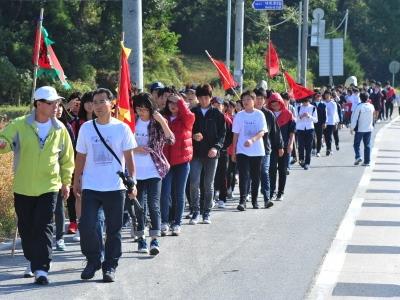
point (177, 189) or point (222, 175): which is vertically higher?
point (177, 189)

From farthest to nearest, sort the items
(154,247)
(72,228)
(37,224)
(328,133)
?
1. (328,133)
2. (72,228)
3. (154,247)
4. (37,224)

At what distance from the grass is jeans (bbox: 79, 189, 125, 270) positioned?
8.69ft

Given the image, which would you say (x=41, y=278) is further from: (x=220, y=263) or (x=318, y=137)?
(x=318, y=137)

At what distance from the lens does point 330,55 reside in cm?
3703

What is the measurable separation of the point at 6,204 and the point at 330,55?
2644 cm

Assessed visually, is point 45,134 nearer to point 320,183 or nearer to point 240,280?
point 240,280

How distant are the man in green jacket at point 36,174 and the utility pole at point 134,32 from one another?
17.9ft

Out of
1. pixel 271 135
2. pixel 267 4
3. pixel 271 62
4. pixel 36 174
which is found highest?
pixel 267 4

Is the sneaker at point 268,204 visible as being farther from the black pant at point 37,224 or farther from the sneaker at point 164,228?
the black pant at point 37,224

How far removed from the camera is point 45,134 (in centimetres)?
879

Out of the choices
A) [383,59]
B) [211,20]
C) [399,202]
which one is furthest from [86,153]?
[383,59]

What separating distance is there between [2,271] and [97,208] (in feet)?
4.01

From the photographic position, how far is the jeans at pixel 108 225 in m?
8.69

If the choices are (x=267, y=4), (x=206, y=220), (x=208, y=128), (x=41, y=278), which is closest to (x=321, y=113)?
(x=267, y=4)
